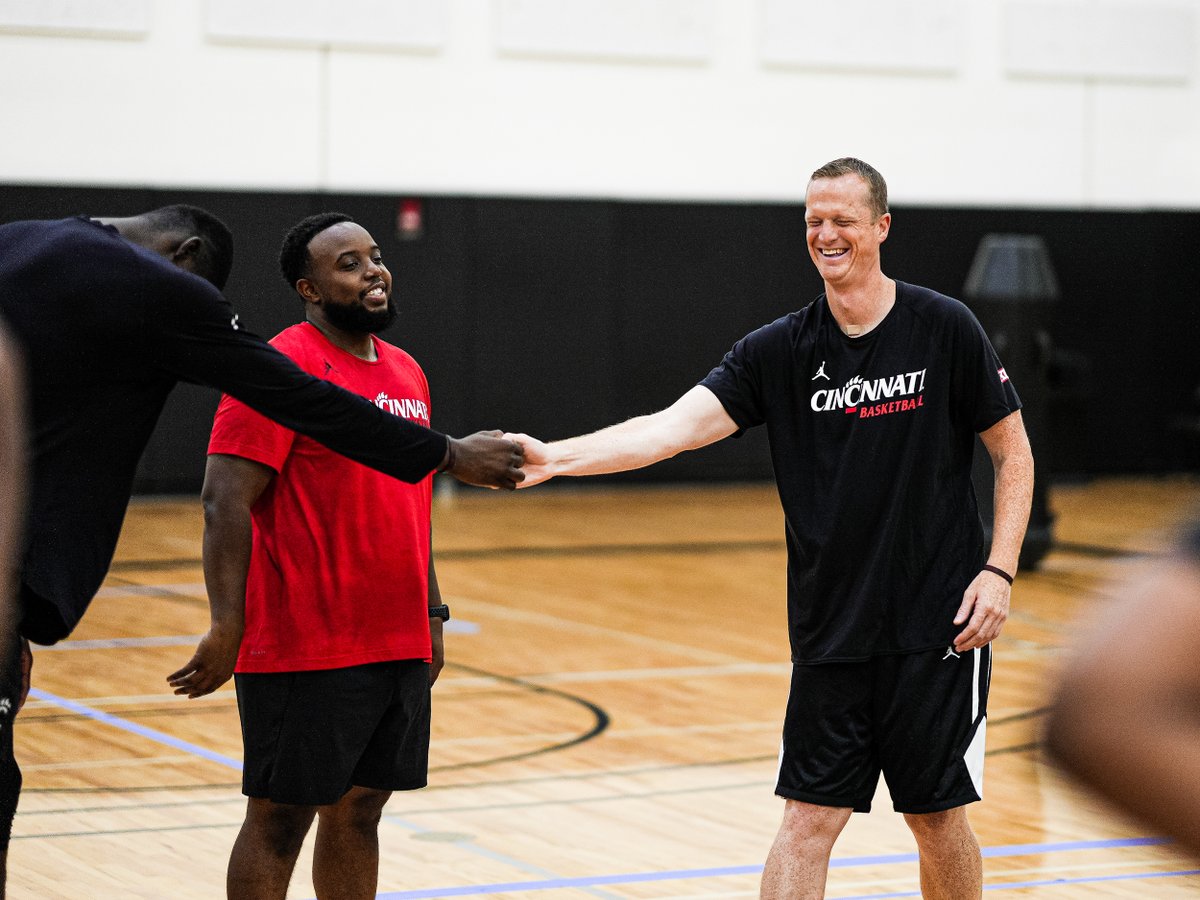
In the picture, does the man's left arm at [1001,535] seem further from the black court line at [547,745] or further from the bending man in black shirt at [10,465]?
the black court line at [547,745]

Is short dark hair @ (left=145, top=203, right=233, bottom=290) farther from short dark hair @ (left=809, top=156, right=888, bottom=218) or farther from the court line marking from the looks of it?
the court line marking

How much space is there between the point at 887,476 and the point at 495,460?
2.81 feet

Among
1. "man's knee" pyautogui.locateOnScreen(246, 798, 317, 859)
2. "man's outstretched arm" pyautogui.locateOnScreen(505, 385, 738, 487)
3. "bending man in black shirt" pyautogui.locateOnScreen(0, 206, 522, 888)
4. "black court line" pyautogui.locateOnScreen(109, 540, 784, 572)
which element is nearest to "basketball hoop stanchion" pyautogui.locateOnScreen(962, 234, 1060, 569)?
"black court line" pyautogui.locateOnScreen(109, 540, 784, 572)

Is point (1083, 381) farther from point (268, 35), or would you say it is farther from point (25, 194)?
point (25, 194)

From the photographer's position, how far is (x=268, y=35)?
15.6 m

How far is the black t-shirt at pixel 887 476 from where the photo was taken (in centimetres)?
394

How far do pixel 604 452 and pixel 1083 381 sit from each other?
15059mm

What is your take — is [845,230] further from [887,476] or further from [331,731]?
[331,731]

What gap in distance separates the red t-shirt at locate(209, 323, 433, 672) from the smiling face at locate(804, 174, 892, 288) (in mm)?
993

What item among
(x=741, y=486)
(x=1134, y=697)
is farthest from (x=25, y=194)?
(x=1134, y=697)

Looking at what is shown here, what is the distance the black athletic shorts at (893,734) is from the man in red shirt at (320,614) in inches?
33.6

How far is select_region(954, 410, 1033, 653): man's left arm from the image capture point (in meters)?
3.92

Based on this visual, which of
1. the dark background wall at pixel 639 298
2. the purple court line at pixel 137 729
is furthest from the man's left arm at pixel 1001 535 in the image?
the dark background wall at pixel 639 298

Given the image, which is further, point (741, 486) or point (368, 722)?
point (741, 486)
